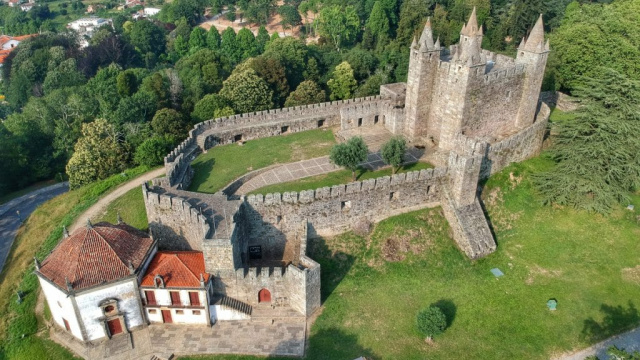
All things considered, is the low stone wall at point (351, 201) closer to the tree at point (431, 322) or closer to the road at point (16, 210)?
the tree at point (431, 322)

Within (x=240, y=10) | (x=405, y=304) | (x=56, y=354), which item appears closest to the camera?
(x=56, y=354)

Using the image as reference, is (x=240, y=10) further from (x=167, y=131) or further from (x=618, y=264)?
(x=618, y=264)

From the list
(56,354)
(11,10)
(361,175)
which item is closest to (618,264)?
(361,175)

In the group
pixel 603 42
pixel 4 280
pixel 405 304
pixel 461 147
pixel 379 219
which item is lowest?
pixel 4 280

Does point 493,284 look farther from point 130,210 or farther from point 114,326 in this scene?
point 130,210

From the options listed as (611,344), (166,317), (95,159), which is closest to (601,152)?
(611,344)

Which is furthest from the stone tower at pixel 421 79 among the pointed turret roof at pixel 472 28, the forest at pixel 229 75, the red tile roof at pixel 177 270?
the red tile roof at pixel 177 270
